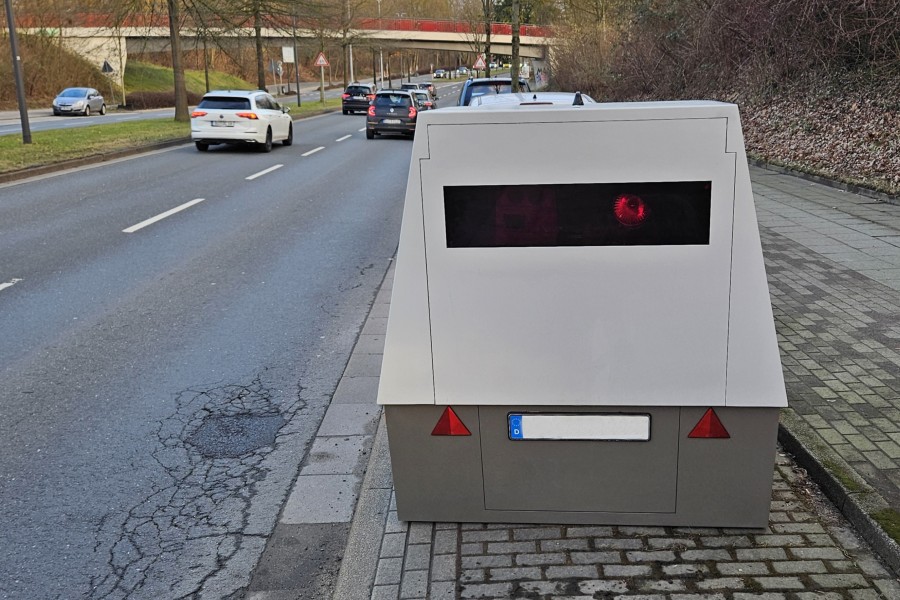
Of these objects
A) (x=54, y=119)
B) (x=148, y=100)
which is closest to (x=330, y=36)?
(x=148, y=100)

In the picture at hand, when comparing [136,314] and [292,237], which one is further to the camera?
[292,237]

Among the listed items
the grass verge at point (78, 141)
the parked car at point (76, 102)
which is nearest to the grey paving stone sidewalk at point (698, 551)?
the grass verge at point (78, 141)

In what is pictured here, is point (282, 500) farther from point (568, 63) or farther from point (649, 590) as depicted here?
point (568, 63)

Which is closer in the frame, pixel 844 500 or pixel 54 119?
pixel 844 500

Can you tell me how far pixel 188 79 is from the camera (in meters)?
78.6

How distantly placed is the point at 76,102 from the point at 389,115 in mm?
25941

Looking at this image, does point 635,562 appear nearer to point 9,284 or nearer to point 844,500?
point 844,500

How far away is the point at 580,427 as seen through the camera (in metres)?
3.42

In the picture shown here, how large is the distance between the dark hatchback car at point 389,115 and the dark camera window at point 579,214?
26984 mm

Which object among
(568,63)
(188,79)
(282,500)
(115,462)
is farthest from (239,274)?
(188,79)

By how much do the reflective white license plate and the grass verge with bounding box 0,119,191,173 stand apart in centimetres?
1658

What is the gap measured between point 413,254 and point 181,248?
7826 mm

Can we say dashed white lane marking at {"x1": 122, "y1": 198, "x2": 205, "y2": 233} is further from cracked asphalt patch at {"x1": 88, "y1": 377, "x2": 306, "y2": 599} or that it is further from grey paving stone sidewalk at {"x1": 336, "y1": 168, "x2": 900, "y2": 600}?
grey paving stone sidewalk at {"x1": 336, "y1": 168, "x2": 900, "y2": 600}

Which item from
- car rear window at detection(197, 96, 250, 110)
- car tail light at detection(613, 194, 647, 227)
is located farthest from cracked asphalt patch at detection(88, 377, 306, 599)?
car rear window at detection(197, 96, 250, 110)
